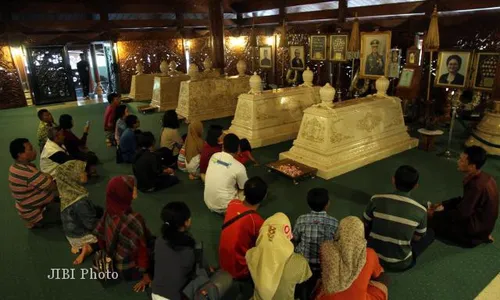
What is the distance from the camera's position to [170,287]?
7.50 ft

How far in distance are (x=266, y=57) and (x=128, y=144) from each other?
7232 mm

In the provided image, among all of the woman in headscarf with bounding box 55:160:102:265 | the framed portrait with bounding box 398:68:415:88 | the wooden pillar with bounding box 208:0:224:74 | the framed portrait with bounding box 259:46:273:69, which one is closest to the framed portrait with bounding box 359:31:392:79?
the framed portrait with bounding box 398:68:415:88

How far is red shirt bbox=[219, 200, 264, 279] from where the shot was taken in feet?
8.52

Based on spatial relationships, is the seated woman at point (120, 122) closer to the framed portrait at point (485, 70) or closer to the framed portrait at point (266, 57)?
the framed portrait at point (485, 70)

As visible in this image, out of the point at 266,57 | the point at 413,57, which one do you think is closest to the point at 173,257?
the point at 413,57

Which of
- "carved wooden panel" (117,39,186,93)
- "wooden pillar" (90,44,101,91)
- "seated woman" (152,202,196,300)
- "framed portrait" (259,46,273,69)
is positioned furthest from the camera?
"wooden pillar" (90,44,101,91)

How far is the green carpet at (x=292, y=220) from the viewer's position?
289 centimetres

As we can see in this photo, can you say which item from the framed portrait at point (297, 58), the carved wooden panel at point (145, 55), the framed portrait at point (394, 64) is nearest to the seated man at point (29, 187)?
the framed portrait at point (394, 64)

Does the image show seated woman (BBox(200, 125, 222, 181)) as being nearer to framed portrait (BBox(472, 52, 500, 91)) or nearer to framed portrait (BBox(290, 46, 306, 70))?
framed portrait (BBox(472, 52, 500, 91))

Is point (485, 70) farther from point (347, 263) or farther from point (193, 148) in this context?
point (347, 263)

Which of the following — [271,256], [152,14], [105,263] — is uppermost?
[152,14]

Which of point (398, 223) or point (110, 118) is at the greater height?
point (110, 118)

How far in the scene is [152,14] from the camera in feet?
43.1

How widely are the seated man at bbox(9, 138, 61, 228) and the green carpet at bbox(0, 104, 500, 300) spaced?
18 centimetres
